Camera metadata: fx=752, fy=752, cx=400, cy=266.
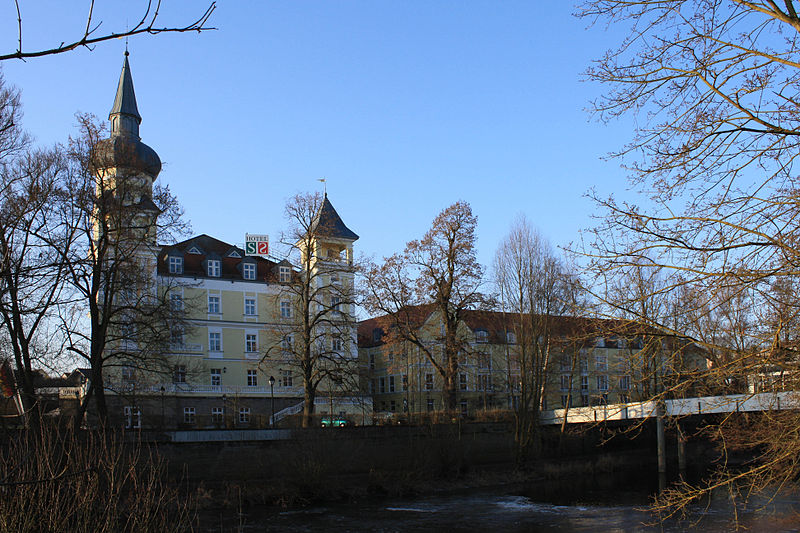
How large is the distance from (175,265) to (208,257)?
2.47m

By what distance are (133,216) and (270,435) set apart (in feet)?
41.1

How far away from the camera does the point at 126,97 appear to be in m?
50.3

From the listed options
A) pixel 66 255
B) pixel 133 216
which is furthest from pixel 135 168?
pixel 66 255

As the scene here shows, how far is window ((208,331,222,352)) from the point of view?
162 feet

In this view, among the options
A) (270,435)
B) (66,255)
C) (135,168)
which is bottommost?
(270,435)

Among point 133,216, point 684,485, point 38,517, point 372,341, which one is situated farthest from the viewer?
point 372,341

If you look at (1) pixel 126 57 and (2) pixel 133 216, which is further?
(1) pixel 126 57

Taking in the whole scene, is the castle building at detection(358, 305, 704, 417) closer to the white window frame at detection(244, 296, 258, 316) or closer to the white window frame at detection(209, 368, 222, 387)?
the white window frame at detection(244, 296, 258, 316)

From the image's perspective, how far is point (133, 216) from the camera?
25672mm

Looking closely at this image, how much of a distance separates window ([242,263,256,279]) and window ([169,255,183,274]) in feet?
14.8

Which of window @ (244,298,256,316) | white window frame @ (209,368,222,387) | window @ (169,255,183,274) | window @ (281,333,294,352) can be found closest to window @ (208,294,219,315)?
window @ (244,298,256,316)

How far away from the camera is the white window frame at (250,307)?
51.5m

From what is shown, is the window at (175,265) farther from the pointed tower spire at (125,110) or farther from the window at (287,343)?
the window at (287,343)

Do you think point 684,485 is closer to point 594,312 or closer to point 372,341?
point 594,312
